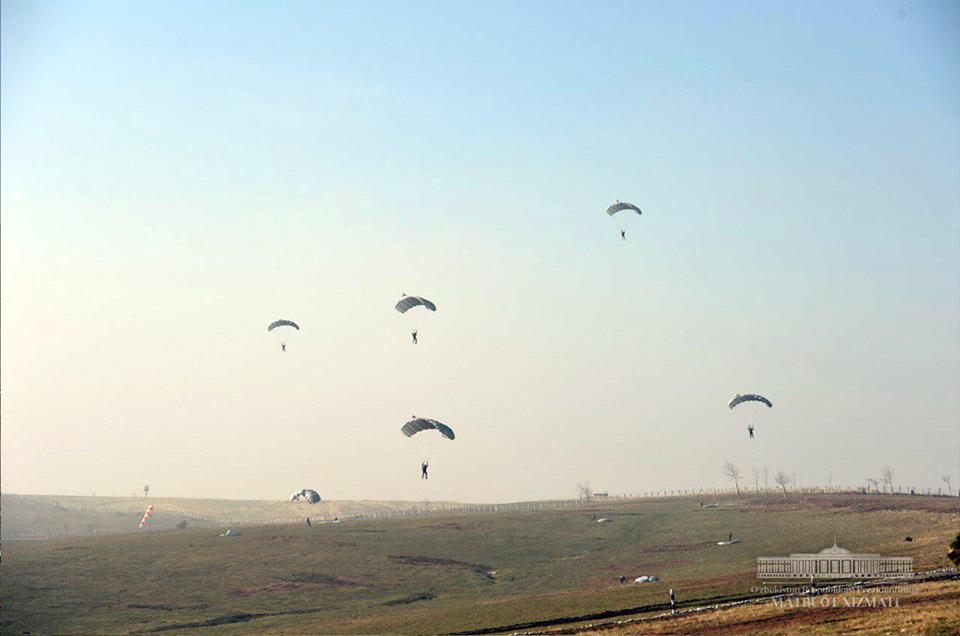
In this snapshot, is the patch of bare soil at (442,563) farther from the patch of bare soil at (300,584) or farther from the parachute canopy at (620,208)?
the parachute canopy at (620,208)

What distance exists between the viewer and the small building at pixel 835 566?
6306 centimetres

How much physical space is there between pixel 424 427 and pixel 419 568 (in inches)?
738

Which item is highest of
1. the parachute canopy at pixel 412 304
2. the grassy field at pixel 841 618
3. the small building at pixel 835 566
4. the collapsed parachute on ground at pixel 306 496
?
the parachute canopy at pixel 412 304

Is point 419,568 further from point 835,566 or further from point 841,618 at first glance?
point 841,618

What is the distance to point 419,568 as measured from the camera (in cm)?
8769

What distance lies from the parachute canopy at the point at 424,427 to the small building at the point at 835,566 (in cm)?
2433

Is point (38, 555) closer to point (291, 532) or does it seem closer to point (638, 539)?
point (291, 532)

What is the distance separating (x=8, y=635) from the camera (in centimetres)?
6319

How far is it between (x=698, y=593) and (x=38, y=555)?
211ft

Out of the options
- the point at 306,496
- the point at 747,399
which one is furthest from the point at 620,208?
the point at 306,496

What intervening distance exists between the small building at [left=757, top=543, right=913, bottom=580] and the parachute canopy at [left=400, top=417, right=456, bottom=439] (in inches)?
958

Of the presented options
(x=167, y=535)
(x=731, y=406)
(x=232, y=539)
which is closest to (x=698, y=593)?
(x=731, y=406)

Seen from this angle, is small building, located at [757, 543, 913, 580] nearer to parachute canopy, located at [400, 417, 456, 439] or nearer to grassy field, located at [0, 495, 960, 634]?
grassy field, located at [0, 495, 960, 634]

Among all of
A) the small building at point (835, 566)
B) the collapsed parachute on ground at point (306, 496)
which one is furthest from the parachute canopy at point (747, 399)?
the collapsed parachute on ground at point (306, 496)
